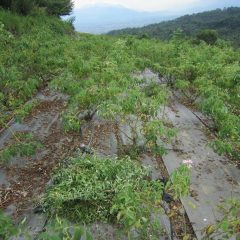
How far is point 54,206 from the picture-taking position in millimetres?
4055

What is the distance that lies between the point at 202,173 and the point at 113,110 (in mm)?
1516

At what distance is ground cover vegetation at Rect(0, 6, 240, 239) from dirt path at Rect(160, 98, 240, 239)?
26 centimetres

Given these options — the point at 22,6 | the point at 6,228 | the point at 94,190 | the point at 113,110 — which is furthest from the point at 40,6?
the point at 6,228

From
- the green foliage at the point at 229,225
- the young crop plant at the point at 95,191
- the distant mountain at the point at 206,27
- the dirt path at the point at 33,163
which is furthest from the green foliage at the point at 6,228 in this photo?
the distant mountain at the point at 206,27

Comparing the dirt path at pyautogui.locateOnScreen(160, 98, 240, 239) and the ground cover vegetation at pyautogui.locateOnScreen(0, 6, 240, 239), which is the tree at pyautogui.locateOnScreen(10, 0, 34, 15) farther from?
the dirt path at pyautogui.locateOnScreen(160, 98, 240, 239)

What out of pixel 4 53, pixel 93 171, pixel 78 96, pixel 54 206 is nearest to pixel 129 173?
pixel 93 171

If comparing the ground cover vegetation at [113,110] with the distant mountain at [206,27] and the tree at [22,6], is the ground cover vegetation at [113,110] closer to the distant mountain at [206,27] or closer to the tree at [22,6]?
the tree at [22,6]

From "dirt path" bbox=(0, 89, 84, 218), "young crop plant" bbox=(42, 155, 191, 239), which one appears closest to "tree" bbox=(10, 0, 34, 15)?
"dirt path" bbox=(0, 89, 84, 218)

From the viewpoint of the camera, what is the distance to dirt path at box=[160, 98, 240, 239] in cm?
440

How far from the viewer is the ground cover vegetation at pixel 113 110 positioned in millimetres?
3846

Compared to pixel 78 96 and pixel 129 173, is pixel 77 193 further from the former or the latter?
pixel 78 96

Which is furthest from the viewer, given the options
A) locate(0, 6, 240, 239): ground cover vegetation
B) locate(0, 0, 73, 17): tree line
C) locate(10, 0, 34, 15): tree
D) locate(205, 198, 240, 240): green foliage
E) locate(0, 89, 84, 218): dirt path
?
locate(0, 0, 73, 17): tree line

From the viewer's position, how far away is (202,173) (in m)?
5.48

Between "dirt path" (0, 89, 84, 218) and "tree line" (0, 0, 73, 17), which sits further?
"tree line" (0, 0, 73, 17)
